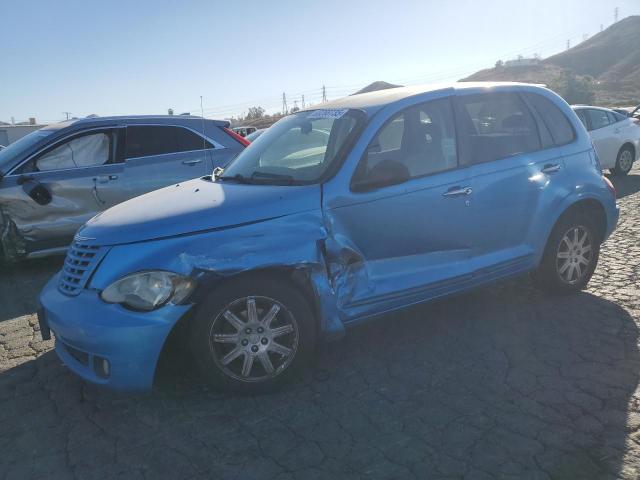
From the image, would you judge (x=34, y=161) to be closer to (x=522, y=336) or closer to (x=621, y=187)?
A: (x=522, y=336)

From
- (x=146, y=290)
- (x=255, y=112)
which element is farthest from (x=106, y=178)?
(x=255, y=112)

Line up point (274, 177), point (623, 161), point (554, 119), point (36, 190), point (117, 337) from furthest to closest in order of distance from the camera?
point (623, 161), point (36, 190), point (554, 119), point (274, 177), point (117, 337)

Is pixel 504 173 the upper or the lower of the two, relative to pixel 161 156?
lower

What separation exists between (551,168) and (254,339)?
2865mm

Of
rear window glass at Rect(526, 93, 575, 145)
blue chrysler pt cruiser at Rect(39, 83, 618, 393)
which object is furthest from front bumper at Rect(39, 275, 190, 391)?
rear window glass at Rect(526, 93, 575, 145)

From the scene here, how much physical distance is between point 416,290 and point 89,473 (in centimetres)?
232

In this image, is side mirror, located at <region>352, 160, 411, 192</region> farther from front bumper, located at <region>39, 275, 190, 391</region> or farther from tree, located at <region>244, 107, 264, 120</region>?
tree, located at <region>244, 107, 264, 120</region>

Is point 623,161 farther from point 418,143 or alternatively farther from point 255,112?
point 255,112

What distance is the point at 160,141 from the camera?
719 cm

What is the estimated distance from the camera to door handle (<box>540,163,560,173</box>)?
462 cm

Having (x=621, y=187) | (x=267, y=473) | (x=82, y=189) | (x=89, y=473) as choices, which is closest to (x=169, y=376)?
(x=89, y=473)

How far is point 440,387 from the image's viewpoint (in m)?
3.56

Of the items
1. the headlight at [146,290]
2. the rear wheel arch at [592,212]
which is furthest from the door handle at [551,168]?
the headlight at [146,290]

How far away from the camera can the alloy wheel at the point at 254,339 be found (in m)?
3.38
